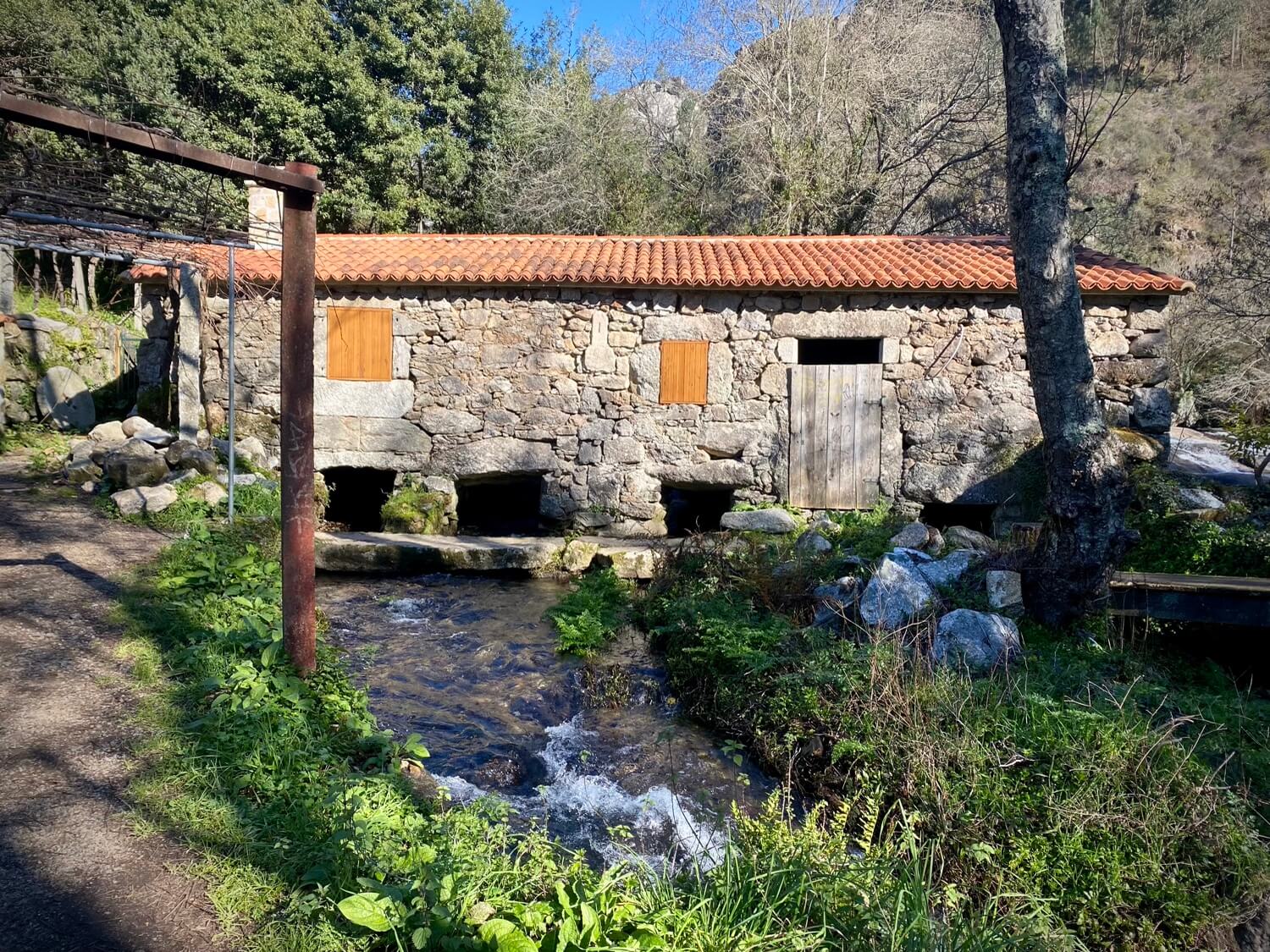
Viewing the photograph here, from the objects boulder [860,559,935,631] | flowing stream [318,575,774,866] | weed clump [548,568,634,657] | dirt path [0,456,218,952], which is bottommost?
flowing stream [318,575,774,866]

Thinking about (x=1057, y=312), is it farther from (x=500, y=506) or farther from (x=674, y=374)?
(x=500, y=506)

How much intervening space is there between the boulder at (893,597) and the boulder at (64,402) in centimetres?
1231

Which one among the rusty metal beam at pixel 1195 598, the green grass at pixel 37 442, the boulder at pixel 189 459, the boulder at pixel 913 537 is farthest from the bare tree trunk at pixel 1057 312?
the green grass at pixel 37 442

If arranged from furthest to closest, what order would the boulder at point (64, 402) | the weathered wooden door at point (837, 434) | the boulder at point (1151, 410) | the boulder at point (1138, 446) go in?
the boulder at point (64, 402) → the weathered wooden door at point (837, 434) → the boulder at point (1151, 410) → the boulder at point (1138, 446)

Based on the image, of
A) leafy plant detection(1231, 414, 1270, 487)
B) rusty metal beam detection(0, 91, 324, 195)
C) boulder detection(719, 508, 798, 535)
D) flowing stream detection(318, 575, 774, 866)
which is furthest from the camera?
boulder detection(719, 508, 798, 535)

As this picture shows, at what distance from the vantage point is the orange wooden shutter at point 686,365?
33.9ft

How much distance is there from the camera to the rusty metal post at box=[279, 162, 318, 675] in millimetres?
4363

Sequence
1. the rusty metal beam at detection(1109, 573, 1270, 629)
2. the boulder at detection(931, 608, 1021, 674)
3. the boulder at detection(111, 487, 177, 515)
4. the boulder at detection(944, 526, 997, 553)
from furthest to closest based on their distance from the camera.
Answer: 1. the boulder at detection(944, 526, 997, 553)
2. the boulder at detection(111, 487, 177, 515)
3. the rusty metal beam at detection(1109, 573, 1270, 629)
4. the boulder at detection(931, 608, 1021, 674)

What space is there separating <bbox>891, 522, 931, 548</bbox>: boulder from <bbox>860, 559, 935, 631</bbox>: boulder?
1.70 metres

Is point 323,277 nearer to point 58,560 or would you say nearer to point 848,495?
point 58,560

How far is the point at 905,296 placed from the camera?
10.1m

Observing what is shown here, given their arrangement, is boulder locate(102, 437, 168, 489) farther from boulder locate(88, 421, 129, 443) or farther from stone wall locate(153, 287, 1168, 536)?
stone wall locate(153, 287, 1168, 536)

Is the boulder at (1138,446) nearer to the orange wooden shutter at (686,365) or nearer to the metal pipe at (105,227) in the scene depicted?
the orange wooden shutter at (686,365)

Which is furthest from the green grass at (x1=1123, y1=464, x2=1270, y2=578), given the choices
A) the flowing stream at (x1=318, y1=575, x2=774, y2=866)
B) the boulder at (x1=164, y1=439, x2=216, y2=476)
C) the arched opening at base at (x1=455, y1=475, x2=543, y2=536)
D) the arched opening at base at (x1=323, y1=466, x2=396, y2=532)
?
the boulder at (x1=164, y1=439, x2=216, y2=476)
